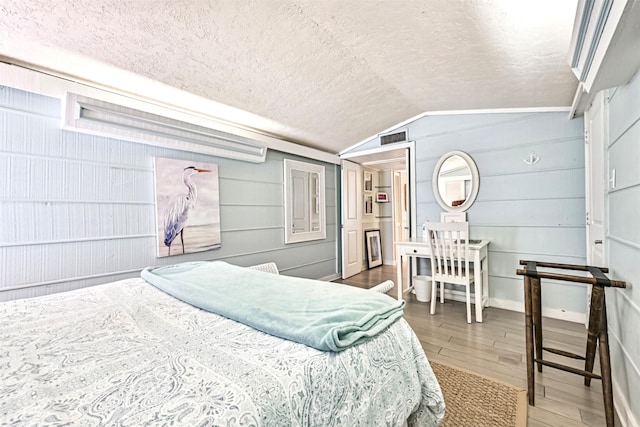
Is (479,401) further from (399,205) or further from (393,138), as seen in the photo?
(399,205)

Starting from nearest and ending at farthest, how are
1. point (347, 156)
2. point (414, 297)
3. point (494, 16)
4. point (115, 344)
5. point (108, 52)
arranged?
point (115, 344) < point (494, 16) < point (108, 52) < point (414, 297) < point (347, 156)

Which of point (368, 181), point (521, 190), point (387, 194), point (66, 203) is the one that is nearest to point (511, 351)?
point (521, 190)

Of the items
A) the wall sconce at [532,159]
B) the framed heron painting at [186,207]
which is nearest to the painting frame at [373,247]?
the wall sconce at [532,159]

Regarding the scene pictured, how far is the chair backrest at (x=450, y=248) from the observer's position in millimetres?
2877

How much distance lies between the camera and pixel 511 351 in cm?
224

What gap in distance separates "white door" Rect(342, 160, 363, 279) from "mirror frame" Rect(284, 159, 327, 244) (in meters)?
0.45

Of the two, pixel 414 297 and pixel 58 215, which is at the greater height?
pixel 58 215

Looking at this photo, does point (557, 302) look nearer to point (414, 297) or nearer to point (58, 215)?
point (414, 297)

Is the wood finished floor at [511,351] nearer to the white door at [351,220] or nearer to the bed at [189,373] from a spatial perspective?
the bed at [189,373]

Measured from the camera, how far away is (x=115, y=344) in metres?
0.97

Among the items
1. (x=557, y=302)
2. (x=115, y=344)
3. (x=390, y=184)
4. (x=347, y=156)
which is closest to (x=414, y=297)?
(x=557, y=302)

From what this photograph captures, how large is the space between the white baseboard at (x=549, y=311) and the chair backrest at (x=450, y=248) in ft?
2.17

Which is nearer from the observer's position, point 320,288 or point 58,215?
point 320,288

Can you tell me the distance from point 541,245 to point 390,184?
3.25 meters
